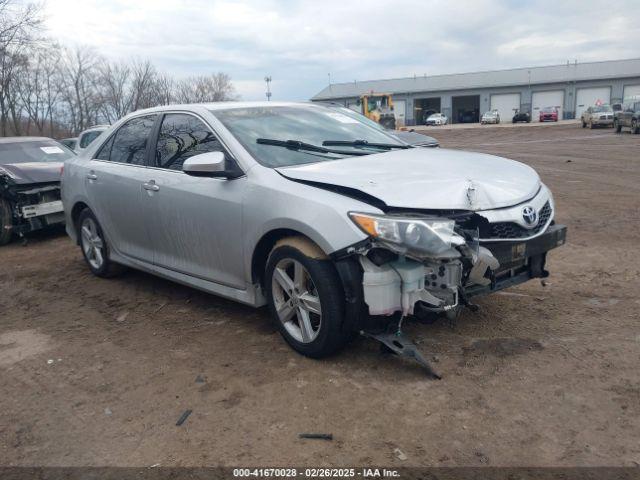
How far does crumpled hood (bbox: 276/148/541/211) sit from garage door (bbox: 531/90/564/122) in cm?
6188

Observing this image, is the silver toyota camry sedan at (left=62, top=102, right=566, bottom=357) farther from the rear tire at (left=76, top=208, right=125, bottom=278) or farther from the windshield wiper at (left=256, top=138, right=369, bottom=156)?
the rear tire at (left=76, top=208, right=125, bottom=278)

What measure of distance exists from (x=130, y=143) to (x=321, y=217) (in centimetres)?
272

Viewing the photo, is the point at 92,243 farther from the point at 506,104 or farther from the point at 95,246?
the point at 506,104

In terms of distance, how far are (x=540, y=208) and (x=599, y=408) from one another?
140 centimetres

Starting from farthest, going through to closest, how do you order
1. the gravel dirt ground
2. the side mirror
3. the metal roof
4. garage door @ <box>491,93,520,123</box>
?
garage door @ <box>491,93,520,123</box>
the metal roof
the side mirror
the gravel dirt ground

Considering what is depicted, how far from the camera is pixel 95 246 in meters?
5.89

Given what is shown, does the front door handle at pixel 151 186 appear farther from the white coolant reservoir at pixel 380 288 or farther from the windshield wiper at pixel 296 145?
the white coolant reservoir at pixel 380 288

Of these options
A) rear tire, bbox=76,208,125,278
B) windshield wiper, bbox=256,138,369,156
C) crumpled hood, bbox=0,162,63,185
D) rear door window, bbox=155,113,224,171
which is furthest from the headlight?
crumpled hood, bbox=0,162,63,185

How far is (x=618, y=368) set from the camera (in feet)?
11.1

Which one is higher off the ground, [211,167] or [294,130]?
[294,130]

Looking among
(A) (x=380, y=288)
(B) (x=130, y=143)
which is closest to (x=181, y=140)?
(B) (x=130, y=143)

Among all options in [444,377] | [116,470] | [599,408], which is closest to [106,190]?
[116,470]

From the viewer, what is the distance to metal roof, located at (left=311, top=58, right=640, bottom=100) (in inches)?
2382

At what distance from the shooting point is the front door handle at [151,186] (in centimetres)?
465
